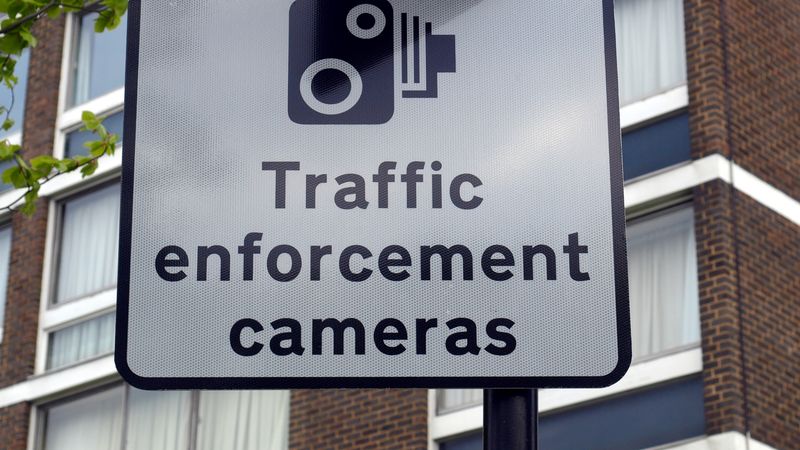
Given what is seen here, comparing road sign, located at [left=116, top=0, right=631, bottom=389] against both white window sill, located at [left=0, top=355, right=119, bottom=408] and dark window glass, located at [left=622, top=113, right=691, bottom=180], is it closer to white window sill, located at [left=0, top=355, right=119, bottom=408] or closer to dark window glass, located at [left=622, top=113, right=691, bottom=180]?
dark window glass, located at [left=622, top=113, right=691, bottom=180]

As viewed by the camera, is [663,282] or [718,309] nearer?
[718,309]

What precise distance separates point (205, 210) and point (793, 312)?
48.0 feet

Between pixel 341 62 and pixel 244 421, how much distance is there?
16.6 meters

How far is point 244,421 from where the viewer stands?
1916cm

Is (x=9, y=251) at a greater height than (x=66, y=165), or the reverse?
(x=9, y=251)

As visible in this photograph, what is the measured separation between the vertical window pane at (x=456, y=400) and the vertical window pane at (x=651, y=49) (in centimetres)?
367

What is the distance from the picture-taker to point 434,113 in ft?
9.21

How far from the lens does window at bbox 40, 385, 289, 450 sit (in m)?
19.0

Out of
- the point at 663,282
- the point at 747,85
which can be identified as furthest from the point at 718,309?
the point at 747,85

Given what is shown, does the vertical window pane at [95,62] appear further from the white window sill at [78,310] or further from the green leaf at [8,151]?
the green leaf at [8,151]

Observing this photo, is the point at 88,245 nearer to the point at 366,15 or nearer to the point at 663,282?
the point at 663,282

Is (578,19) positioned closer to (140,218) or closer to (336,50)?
(336,50)

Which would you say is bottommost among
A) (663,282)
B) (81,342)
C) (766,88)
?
(663,282)

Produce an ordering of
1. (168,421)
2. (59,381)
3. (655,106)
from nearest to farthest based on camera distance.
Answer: (655,106) < (168,421) < (59,381)
